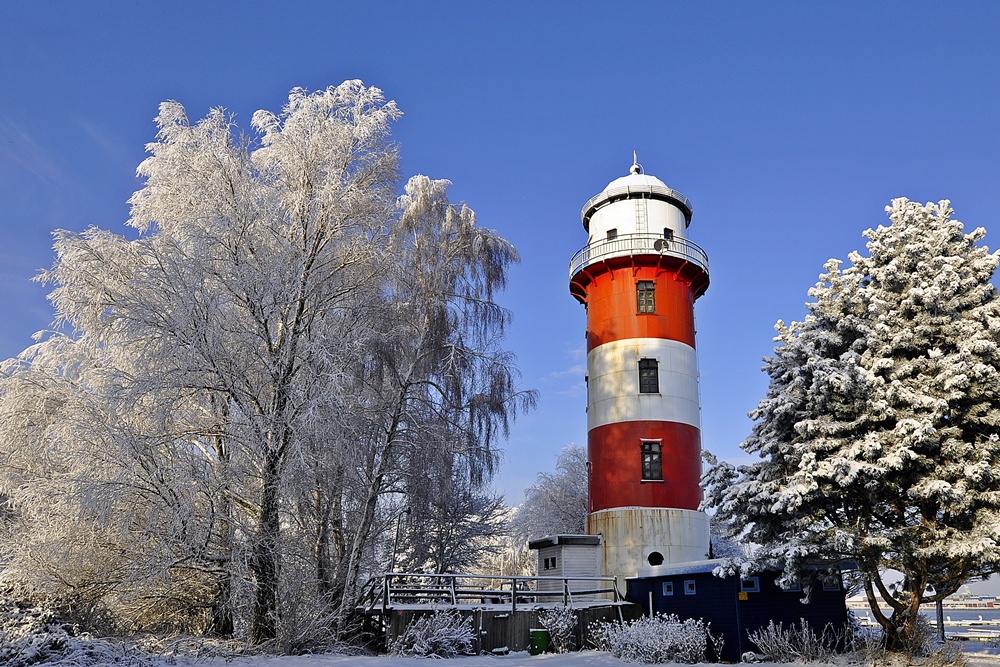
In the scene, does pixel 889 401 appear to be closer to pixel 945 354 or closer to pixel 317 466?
pixel 945 354

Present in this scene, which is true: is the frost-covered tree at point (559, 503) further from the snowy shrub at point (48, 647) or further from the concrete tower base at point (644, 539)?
the snowy shrub at point (48, 647)

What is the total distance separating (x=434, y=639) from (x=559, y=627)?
3762 millimetres

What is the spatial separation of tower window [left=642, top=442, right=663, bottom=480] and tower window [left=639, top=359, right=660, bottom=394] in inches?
72.2

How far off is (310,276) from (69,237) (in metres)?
6.01

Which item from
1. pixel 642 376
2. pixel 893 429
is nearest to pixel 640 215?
pixel 642 376

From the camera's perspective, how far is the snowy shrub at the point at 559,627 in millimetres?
19502

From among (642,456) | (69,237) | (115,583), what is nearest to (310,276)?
(69,237)

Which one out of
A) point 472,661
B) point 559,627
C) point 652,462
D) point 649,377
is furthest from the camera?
point 649,377

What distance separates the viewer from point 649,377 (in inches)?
1018

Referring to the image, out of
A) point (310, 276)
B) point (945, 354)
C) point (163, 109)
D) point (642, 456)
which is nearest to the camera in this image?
point (945, 354)

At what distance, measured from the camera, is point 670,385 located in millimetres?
25703

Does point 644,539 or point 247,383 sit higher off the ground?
point 247,383

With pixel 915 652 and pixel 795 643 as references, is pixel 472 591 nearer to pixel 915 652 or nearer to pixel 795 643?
pixel 795 643

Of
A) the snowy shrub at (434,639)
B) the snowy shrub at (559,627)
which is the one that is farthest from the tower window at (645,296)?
the snowy shrub at (434,639)
